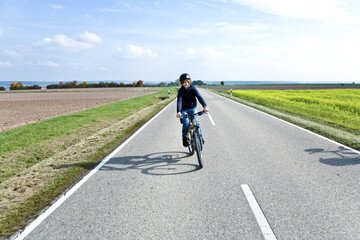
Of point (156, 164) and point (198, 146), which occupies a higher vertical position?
point (198, 146)

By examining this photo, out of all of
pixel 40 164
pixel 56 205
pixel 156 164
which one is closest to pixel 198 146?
pixel 156 164

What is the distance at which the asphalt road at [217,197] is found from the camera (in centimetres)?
295

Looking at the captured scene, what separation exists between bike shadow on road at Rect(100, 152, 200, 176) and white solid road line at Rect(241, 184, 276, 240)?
1422 millimetres

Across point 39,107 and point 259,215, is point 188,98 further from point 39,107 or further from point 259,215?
point 39,107

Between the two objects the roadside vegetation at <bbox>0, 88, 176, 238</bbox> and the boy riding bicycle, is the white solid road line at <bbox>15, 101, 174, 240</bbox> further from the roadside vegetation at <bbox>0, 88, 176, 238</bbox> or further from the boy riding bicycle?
the boy riding bicycle

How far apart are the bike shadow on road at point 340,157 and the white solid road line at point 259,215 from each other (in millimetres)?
2674

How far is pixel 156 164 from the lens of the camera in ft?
18.1

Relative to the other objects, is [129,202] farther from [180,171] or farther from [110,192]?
[180,171]

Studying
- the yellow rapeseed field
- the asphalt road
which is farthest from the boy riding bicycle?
the yellow rapeseed field

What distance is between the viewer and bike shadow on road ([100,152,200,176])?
5.12m

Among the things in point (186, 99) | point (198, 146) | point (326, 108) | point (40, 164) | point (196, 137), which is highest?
point (186, 99)

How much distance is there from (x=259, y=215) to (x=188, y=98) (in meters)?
3.34

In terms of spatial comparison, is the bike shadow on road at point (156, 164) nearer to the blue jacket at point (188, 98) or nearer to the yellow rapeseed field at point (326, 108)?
the blue jacket at point (188, 98)

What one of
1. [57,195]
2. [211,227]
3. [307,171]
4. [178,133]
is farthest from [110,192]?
[178,133]
